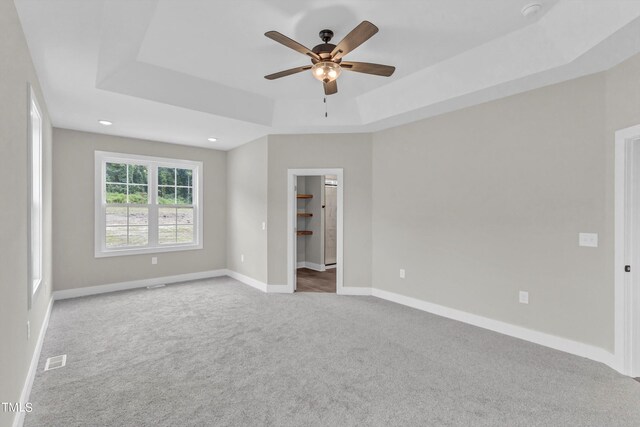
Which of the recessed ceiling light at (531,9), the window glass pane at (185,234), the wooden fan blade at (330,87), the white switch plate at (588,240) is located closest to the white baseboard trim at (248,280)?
the window glass pane at (185,234)

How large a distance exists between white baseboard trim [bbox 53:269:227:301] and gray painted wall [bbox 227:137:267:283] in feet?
1.57

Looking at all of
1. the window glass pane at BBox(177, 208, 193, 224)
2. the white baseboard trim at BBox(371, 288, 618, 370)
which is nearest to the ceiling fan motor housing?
the white baseboard trim at BBox(371, 288, 618, 370)

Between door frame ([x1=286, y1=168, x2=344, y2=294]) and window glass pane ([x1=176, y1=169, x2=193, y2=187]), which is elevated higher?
window glass pane ([x1=176, y1=169, x2=193, y2=187])

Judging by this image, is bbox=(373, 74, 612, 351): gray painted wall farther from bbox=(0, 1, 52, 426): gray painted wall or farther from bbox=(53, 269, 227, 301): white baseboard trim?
bbox=(0, 1, 52, 426): gray painted wall

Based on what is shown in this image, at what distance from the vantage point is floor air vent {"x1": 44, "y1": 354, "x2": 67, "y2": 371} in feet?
8.52

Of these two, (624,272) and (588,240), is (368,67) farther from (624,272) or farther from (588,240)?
(624,272)

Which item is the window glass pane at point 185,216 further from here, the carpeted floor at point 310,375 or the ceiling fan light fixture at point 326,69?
A: the ceiling fan light fixture at point 326,69

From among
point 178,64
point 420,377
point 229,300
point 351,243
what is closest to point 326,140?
point 351,243

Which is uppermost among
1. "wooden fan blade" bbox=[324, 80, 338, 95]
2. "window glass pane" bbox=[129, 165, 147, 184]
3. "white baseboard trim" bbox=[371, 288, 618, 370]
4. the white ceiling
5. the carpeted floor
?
the white ceiling

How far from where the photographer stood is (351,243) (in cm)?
483

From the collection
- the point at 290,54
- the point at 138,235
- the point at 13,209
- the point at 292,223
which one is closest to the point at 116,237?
the point at 138,235

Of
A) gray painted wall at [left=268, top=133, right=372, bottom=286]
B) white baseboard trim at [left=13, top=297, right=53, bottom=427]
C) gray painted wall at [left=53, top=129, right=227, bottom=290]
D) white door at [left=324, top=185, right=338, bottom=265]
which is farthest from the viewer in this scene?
white door at [left=324, top=185, right=338, bottom=265]

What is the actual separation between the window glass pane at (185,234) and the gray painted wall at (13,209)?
3437 mm

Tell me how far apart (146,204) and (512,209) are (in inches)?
221
